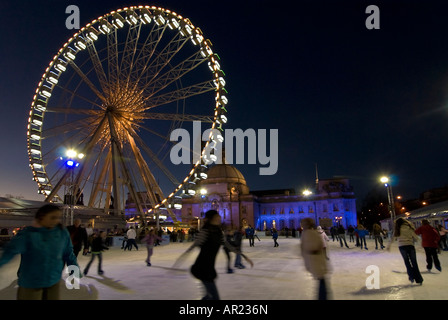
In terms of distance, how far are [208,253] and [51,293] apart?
2086mm

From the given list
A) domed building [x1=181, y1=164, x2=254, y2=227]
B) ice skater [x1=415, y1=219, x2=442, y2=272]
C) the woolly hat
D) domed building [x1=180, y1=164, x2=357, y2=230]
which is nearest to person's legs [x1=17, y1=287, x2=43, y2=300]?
the woolly hat

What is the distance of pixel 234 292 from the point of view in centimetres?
802

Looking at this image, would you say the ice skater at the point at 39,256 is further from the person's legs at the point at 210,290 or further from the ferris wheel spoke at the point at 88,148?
the ferris wheel spoke at the point at 88,148

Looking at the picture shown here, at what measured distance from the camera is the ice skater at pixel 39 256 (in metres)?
4.13

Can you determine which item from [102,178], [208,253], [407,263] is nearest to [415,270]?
[407,263]

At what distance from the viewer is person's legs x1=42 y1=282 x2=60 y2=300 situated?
13.9 ft

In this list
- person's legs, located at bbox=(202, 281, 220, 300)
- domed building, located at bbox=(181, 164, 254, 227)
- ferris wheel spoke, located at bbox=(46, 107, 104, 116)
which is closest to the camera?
person's legs, located at bbox=(202, 281, 220, 300)

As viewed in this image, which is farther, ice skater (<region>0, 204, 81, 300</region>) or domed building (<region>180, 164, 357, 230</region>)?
domed building (<region>180, 164, 357, 230</region>)

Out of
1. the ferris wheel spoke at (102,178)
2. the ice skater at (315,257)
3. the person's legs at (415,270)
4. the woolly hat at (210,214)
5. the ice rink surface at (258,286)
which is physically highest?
the ferris wheel spoke at (102,178)

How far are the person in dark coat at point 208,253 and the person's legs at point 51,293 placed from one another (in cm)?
177

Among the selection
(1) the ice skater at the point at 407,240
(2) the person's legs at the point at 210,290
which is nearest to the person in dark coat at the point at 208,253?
(2) the person's legs at the point at 210,290

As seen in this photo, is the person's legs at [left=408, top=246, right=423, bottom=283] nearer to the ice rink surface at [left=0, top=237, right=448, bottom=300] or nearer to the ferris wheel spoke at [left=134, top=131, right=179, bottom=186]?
the ice rink surface at [left=0, top=237, right=448, bottom=300]

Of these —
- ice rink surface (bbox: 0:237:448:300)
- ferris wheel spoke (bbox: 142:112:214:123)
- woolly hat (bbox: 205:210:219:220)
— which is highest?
ferris wheel spoke (bbox: 142:112:214:123)

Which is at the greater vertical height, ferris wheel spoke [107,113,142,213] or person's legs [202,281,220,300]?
ferris wheel spoke [107,113,142,213]
